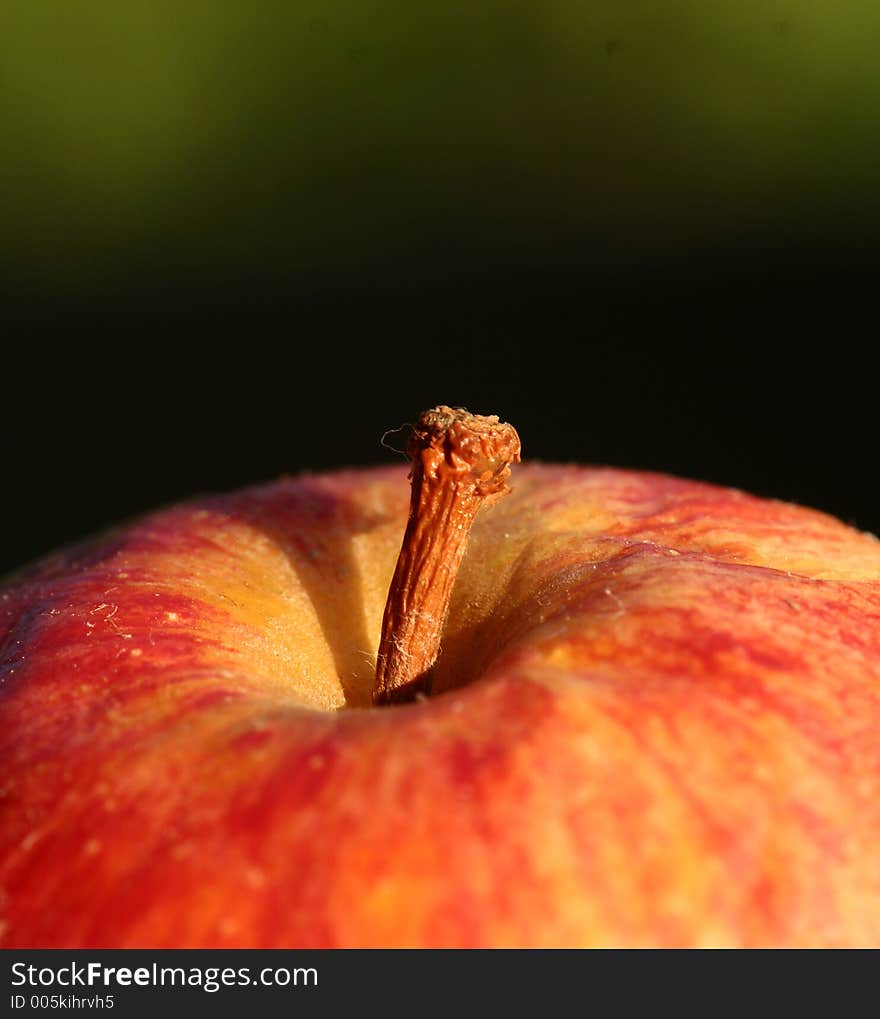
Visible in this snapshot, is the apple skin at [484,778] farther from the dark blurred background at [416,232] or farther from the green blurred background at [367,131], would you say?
the green blurred background at [367,131]

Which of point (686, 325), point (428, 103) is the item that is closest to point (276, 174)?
point (428, 103)

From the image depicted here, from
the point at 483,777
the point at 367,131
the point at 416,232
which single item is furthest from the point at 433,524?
the point at 367,131

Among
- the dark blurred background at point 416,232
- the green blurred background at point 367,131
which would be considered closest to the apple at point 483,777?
the dark blurred background at point 416,232

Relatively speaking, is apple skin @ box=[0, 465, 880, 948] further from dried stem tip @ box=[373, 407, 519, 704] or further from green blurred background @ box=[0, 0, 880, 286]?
green blurred background @ box=[0, 0, 880, 286]

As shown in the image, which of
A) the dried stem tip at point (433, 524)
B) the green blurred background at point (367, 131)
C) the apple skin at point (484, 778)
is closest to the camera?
the apple skin at point (484, 778)

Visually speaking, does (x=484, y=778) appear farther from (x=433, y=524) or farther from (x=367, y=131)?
(x=367, y=131)

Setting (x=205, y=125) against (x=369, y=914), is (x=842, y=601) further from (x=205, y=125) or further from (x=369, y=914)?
(x=205, y=125)
